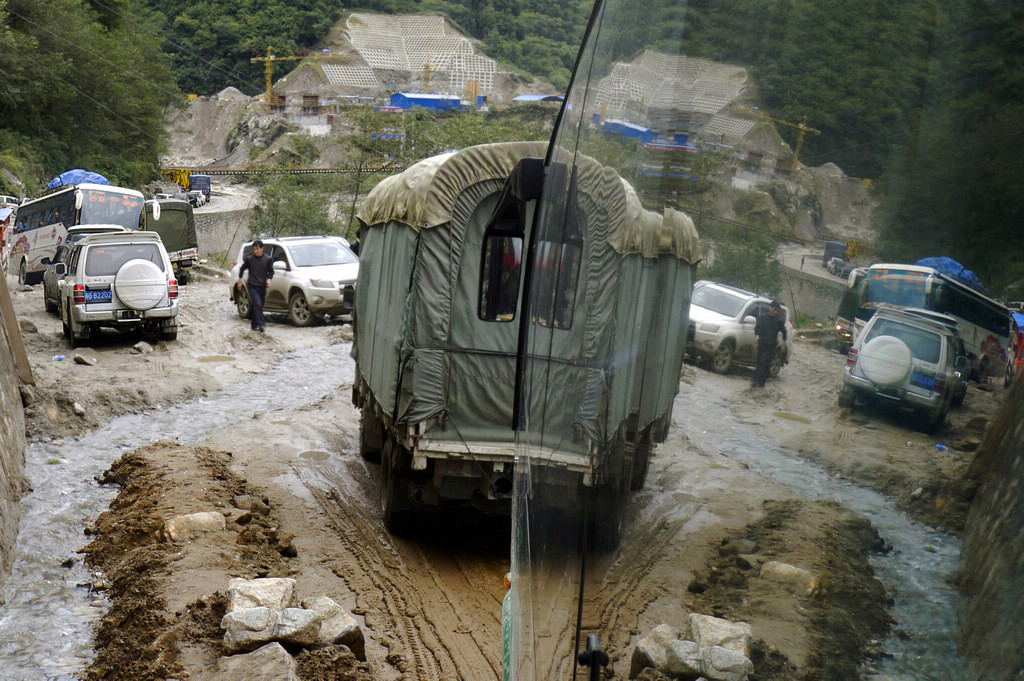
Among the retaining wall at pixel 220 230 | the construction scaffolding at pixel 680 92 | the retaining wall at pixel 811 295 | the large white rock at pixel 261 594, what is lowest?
the retaining wall at pixel 220 230

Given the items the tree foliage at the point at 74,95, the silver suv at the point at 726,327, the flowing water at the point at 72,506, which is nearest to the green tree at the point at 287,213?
the tree foliage at the point at 74,95

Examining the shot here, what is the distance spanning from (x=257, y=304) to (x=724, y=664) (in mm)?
17386

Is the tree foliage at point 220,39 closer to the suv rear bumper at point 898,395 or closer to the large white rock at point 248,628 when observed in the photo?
the large white rock at point 248,628

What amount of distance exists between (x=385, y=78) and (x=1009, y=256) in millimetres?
133487

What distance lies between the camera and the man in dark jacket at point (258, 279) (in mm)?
17344

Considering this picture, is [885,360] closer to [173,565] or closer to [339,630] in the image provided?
[339,630]

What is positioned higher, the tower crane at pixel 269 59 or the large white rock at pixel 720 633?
the tower crane at pixel 269 59

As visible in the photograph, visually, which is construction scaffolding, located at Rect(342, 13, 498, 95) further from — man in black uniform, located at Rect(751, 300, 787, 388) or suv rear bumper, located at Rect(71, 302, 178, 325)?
man in black uniform, located at Rect(751, 300, 787, 388)

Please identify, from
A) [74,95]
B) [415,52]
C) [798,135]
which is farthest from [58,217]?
[415,52]

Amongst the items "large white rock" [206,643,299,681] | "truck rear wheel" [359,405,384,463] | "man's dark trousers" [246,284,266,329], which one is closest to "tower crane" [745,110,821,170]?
"large white rock" [206,643,299,681]

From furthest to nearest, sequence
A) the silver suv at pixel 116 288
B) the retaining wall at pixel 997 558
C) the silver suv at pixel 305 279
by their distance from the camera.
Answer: the silver suv at pixel 305 279, the silver suv at pixel 116 288, the retaining wall at pixel 997 558

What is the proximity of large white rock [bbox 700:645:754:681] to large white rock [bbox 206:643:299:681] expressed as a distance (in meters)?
4.15

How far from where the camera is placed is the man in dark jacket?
683 inches

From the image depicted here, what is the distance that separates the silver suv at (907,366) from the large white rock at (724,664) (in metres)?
0.36
